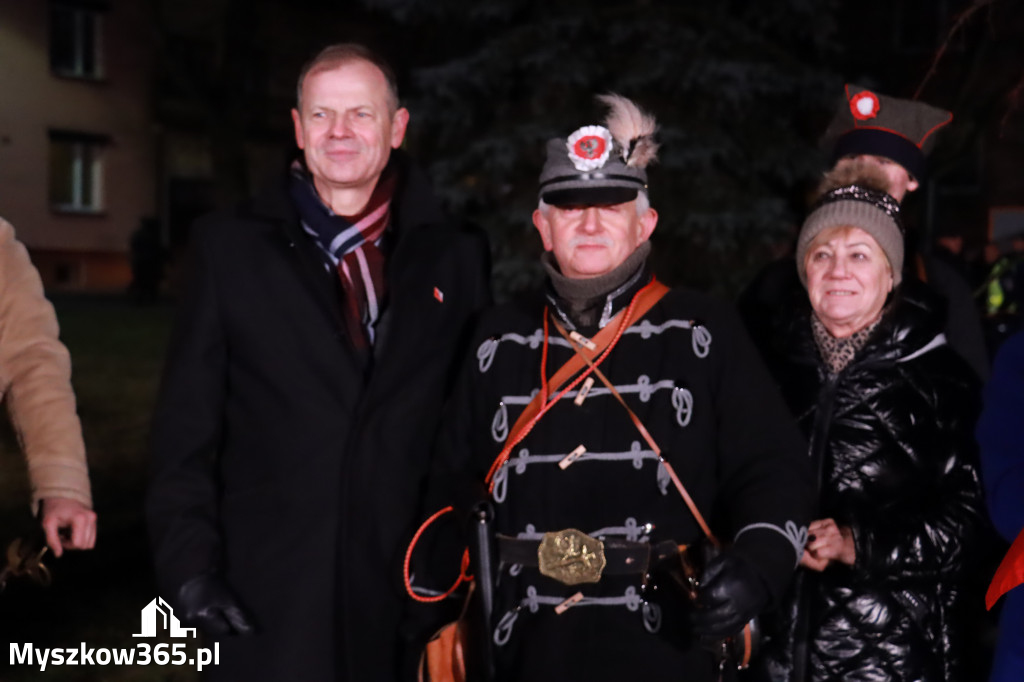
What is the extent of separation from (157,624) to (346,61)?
4.63 meters

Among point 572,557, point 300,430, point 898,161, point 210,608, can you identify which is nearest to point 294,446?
point 300,430

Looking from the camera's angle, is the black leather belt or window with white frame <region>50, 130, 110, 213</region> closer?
the black leather belt

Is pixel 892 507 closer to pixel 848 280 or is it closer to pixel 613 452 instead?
pixel 848 280

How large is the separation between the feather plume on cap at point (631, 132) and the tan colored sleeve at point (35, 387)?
1.83 metres

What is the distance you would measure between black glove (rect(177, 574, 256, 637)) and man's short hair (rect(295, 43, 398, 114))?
5.30ft

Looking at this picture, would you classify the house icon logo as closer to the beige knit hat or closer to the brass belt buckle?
the brass belt buckle

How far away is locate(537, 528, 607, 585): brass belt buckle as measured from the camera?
3184 mm

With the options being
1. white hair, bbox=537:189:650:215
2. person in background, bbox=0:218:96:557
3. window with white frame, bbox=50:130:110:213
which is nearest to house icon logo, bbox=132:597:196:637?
person in background, bbox=0:218:96:557

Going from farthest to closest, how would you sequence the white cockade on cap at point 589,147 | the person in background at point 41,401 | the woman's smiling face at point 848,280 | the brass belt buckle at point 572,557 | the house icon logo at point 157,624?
the house icon logo at point 157,624 < the woman's smiling face at point 848,280 < the person in background at point 41,401 < the white cockade on cap at point 589,147 < the brass belt buckle at point 572,557

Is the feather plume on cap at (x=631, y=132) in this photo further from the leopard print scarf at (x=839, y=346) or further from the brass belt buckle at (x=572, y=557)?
the brass belt buckle at (x=572, y=557)

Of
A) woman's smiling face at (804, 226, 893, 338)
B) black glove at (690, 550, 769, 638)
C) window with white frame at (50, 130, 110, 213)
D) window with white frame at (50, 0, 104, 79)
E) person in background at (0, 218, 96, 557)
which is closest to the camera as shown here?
black glove at (690, 550, 769, 638)

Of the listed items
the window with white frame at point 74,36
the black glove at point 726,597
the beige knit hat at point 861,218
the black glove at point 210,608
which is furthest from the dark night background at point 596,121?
the window with white frame at point 74,36

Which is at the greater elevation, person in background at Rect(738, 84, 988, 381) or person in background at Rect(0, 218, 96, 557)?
person in background at Rect(738, 84, 988, 381)

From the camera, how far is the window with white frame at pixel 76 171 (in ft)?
107
